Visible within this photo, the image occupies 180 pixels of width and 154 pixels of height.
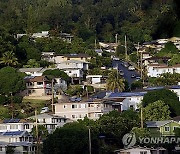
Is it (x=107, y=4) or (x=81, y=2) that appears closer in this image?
(x=107, y=4)

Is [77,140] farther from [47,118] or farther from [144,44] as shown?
[144,44]

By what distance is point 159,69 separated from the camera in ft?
128

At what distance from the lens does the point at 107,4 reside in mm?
69125

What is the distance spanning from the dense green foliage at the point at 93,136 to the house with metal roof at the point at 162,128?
101cm

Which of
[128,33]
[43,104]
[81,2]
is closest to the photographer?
[43,104]

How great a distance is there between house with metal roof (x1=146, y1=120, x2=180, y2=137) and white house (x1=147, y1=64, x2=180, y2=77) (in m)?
12.6

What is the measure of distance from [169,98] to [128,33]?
2752 cm

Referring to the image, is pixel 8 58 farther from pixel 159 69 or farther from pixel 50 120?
pixel 159 69

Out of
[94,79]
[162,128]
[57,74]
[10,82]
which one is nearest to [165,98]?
[162,128]

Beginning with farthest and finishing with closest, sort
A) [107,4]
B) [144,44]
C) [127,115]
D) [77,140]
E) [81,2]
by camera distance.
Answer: [81,2] → [107,4] → [144,44] → [127,115] → [77,140]

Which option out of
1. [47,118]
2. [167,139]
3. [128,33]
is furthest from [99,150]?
[128,33]

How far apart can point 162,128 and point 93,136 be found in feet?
14.8

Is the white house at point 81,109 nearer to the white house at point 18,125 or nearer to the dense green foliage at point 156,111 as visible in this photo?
the dense green foliage at point 156,111

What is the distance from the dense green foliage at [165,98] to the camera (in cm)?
2775
